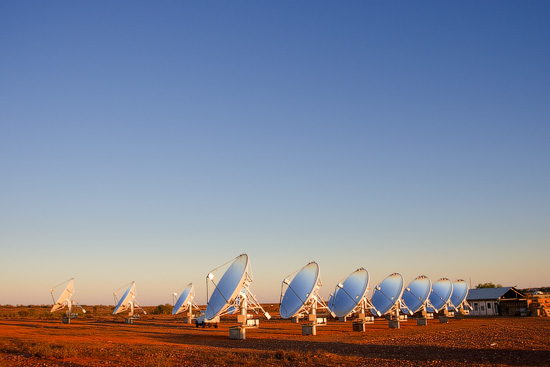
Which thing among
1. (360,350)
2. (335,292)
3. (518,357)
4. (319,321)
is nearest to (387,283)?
(335,292)

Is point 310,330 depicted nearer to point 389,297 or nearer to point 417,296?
point 389,297

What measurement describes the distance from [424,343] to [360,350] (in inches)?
222

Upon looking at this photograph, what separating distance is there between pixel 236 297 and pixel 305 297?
22.5 feet

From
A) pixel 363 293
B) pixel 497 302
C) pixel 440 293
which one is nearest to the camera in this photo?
pixel 363 293

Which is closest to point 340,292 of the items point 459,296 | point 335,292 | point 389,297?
point 335,292

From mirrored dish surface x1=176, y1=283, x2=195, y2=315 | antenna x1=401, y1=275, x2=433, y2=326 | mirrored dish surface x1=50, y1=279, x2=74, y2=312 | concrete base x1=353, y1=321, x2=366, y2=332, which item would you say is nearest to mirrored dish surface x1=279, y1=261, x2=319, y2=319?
concrete base x1=353, y1=321, x2=366, y2=332

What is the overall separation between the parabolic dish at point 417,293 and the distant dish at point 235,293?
24762 millimetres

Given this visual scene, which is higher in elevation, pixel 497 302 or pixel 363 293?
pixel 363 293

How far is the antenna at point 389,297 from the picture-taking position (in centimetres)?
5247

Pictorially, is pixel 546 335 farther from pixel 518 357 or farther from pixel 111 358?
pixel 111 358

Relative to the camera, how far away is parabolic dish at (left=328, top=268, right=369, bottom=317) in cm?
4769

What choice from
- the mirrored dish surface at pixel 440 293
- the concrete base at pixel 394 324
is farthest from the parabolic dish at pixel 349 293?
the mirrored dish surface at pixel 440 293

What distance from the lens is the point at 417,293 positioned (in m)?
60.0

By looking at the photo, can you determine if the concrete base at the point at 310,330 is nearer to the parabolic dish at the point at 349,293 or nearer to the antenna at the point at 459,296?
the parabolic dish at the point at 349,293
